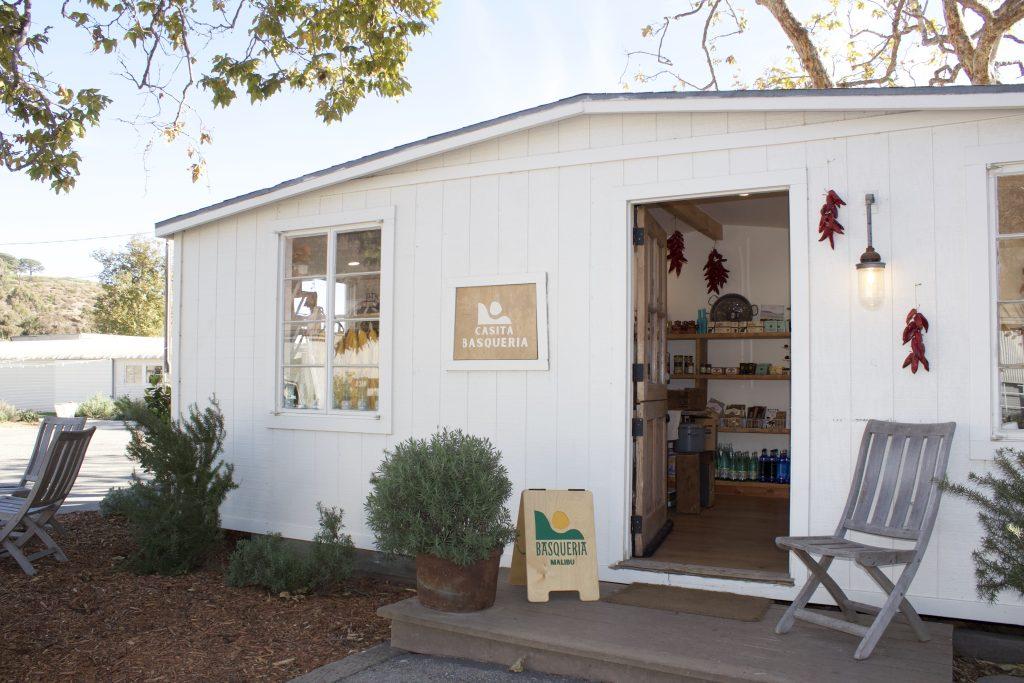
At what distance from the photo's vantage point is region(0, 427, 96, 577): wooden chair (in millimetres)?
5617

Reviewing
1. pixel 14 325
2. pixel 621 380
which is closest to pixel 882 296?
pixel 621 380

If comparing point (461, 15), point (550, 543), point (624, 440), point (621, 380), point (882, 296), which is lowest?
point (550, 543)

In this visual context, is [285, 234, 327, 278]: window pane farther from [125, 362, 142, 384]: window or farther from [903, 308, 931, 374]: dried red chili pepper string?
[125, 362, 142, 384]: window

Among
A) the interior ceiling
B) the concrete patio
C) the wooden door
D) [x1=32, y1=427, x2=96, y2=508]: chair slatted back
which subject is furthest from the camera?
the interior ceiling

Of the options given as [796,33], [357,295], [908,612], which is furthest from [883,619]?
[796,33]

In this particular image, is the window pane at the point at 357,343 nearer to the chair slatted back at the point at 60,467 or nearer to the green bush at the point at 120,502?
the green bush at the point at 120,502

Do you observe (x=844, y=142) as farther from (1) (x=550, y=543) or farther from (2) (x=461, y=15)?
(2) (x=461, y=15)

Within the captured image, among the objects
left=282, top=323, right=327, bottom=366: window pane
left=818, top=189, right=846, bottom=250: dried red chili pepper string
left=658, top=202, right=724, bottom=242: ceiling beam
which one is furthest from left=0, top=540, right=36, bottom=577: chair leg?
left=818, top=189, right=846, bottom=250: dried red chili pepper string

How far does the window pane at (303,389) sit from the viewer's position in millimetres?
6135

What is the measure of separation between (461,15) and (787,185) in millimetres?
7835

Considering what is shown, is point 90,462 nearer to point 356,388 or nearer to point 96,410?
point 356,388

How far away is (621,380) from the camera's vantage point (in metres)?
4.88

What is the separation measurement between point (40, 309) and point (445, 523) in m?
51.8

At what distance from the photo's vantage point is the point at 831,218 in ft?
14.1
